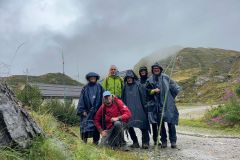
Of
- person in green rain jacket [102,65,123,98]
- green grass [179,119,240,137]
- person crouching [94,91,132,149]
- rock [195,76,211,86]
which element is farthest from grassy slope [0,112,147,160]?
rock [195,76,211,86]

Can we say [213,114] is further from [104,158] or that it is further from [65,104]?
[104,158]

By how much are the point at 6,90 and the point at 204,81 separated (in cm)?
4864

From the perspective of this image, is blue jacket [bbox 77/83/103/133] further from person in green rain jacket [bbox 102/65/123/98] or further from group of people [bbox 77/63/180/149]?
person in green rain jacket [bbox 102/65/123/98]

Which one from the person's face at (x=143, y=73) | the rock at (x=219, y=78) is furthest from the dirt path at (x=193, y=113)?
the rock at (x=219, y=78)

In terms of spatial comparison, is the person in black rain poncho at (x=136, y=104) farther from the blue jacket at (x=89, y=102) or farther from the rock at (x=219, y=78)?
the rock at (x=219, y=78)

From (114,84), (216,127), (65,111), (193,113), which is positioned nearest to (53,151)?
(114,84)

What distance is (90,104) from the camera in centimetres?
1016

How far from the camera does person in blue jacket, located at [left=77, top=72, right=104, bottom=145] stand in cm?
996

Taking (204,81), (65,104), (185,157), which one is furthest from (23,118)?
(204,81)

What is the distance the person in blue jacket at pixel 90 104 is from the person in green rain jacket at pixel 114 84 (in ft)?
0.76

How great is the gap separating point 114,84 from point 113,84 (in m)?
0.02

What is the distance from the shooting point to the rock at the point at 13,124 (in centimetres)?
473

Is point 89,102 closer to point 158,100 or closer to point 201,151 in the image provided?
point 158,100

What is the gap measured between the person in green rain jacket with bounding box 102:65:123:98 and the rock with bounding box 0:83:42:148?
17.5 feet
